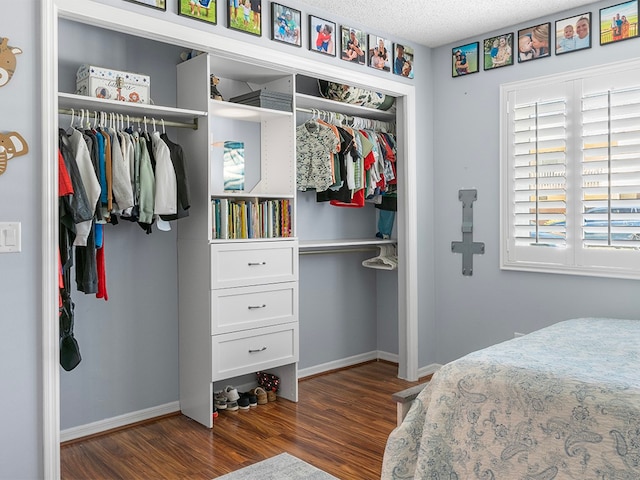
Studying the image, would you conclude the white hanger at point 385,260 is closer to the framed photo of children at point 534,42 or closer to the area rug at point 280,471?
the framed photo of children at point 534,42

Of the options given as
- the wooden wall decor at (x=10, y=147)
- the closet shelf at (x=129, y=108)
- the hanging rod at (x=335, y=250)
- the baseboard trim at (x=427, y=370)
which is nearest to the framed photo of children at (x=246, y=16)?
the closet shelf at (x=129, y=108)

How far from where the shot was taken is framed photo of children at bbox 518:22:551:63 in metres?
3.62

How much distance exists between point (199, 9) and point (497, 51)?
210cm

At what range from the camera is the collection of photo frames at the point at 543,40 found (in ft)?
→ 10.8

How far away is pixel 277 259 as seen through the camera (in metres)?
3.46

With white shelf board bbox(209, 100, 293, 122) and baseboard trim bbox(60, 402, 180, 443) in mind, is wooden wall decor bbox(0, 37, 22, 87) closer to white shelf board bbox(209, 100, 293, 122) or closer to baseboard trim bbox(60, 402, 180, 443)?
white shelf board bbox(209, 100, 293, 122)

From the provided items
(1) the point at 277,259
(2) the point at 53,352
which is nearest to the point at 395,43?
(1) the point at 277,259

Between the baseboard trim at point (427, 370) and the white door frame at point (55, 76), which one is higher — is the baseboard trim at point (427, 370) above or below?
below

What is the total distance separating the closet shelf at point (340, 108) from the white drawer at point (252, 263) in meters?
1.00

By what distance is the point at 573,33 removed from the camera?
11.5ft

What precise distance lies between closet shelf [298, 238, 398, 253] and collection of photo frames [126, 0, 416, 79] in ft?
4.07

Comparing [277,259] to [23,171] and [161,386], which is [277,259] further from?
[23,171]

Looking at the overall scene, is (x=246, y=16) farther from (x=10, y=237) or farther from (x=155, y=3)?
(x=10, y=237)

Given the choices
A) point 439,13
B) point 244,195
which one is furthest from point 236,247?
point 439,13
